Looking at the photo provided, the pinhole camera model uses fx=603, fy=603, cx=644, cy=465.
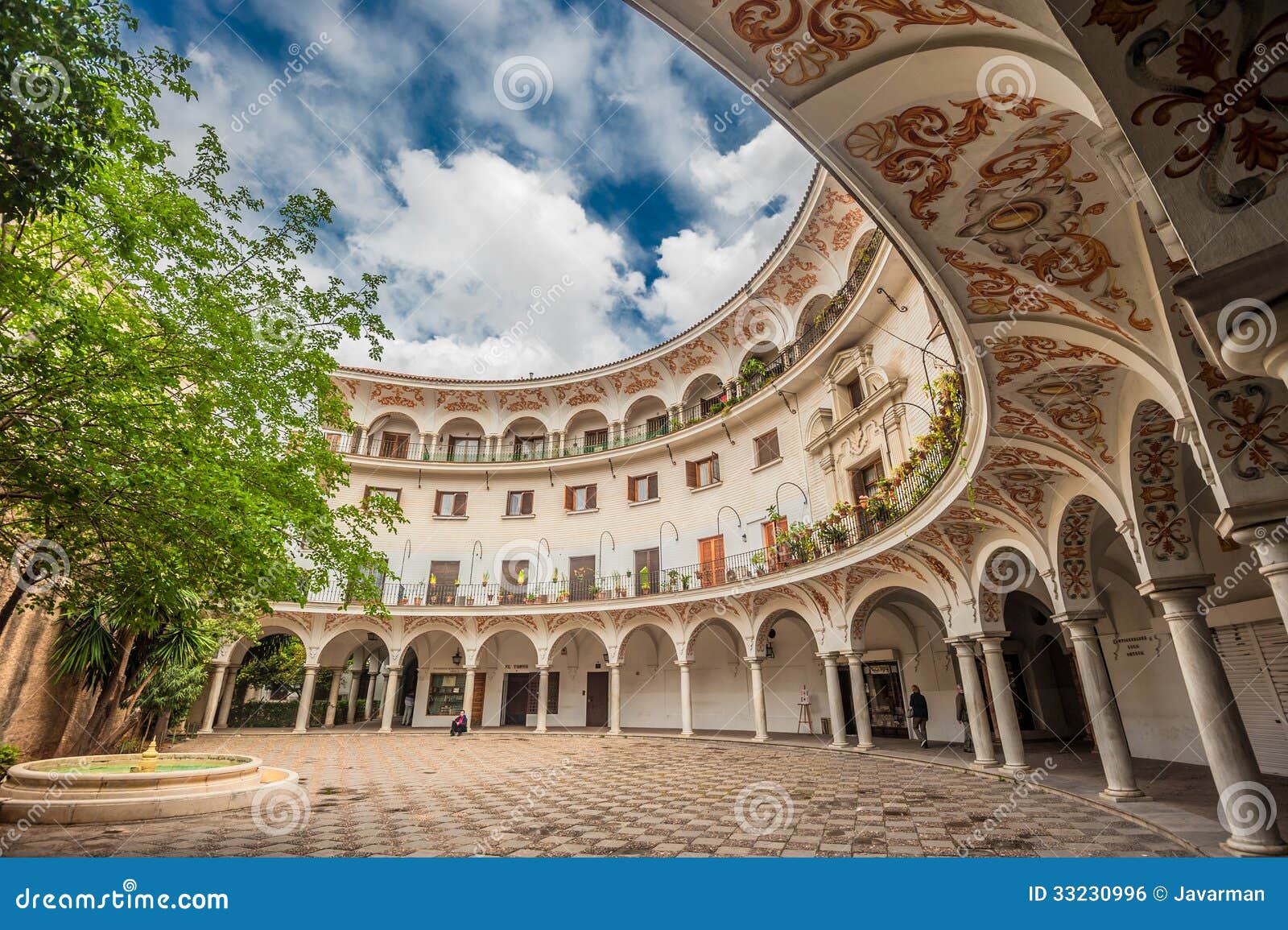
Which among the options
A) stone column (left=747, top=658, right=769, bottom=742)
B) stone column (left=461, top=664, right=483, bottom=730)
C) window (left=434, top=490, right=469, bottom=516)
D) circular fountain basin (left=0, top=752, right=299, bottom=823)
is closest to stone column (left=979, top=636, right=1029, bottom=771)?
stone column (left=747, top=658, right=769, bottom=742)

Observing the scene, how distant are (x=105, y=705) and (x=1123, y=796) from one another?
1750cm

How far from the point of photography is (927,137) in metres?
3.54

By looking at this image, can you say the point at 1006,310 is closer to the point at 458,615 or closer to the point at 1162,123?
the point at 1162,123

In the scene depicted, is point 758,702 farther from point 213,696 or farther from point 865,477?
point 213,696

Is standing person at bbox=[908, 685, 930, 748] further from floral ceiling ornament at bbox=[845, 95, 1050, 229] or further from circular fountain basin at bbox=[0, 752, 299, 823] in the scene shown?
floral ceiling ornament at bbox=[845, 95, 1050, 229]

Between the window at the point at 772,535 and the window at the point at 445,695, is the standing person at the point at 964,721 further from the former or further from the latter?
the window at the point at 445,695

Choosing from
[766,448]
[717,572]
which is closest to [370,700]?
[717,572]

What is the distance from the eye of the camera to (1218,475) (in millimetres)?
4539

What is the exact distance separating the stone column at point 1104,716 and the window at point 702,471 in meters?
12.7

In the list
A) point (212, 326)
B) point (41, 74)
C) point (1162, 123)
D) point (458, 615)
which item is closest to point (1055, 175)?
point (1162, 123)

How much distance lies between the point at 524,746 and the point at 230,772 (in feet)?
29.3

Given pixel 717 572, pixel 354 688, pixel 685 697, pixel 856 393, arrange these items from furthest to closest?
pixel 354 688 < pixel 717 572 < pixel 685 697 < pixel 856 393

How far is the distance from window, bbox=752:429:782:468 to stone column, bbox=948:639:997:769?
8568mm

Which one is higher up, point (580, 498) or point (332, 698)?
point (580, 498)
